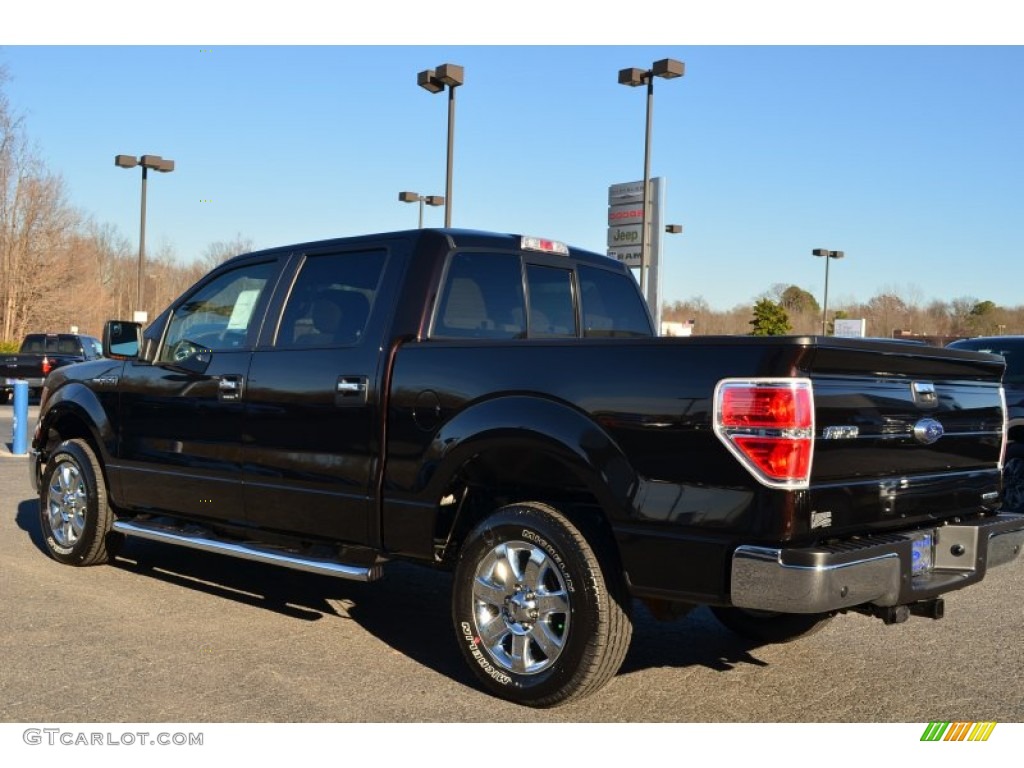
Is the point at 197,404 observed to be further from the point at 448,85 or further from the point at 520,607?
the point at 448,85

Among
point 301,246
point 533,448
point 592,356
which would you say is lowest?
point 533,448

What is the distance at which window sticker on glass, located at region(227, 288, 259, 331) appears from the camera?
584 centimetres

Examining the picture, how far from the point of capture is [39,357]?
76.4 ft

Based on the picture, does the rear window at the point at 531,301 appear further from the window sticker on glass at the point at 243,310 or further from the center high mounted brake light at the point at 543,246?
the window sticker on glass at the point at 243,310

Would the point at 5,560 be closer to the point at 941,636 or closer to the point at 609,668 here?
the point at 609,668

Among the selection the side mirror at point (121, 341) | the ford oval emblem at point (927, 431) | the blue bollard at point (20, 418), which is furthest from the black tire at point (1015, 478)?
the blue bollard at point (20, 418)

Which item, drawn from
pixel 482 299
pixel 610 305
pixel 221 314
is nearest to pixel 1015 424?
pixel 610 305

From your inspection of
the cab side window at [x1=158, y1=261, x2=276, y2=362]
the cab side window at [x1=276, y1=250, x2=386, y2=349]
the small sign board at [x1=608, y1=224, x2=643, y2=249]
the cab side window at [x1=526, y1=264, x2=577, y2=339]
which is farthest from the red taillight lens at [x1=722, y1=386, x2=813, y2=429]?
the small sign board at [x1=608, y1=224, x2=643, y2=249]

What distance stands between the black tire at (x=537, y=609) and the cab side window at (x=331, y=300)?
135 cm

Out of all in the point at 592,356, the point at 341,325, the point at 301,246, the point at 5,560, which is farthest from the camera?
the point at 5,560

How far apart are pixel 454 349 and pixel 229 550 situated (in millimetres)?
1807

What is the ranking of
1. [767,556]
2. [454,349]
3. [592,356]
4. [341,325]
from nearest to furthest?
[767,556] → [592,356] → [454,349] → [341,325]

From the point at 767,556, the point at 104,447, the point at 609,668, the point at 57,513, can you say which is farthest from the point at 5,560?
the point at 767,556

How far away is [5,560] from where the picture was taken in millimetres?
6977
